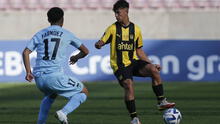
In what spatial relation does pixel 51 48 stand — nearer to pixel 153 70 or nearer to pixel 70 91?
pixel 70 91

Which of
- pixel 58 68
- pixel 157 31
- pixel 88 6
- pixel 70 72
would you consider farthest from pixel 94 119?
pixel 88 6

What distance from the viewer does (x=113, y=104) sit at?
12.9 metres

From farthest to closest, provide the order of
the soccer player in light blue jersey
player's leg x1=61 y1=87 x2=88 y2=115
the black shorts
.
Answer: the black shorts
player's leg x1=61 y1=87 x2=88 y2=115
the soccer player in light blue jersey

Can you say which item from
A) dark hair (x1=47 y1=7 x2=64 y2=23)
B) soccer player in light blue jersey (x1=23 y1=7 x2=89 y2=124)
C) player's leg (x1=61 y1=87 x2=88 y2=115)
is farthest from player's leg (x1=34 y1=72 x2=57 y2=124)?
dark hair (x1=47 y1=7 x2=64 y2=23)

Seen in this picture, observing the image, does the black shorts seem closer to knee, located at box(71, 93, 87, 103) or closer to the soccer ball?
the soccer ball

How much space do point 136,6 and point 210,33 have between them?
8.29 feet

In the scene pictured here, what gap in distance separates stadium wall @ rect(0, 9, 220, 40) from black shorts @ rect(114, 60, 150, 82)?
1064 centimetres

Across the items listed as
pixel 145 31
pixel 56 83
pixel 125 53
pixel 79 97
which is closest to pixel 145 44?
pixel 145 31

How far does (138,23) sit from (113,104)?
7771mm

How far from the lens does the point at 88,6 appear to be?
2158 cm

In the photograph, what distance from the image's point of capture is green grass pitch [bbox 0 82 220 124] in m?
10.2

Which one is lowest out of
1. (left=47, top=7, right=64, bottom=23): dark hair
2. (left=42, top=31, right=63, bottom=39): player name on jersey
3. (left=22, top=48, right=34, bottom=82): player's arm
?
(left=22, top=48, right=34, bottom=82): player's arm

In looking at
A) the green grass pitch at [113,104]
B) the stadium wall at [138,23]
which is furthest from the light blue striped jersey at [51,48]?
the stadium wall at [138,23]

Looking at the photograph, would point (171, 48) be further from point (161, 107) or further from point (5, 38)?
point (161, 107)
